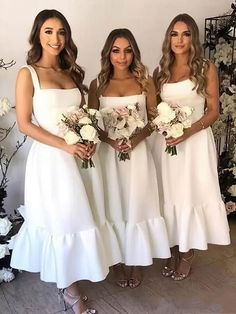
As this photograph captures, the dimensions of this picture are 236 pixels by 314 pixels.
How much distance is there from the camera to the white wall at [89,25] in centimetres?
278

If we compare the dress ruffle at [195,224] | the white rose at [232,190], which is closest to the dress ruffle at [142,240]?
the dress ruffle at [195,224]

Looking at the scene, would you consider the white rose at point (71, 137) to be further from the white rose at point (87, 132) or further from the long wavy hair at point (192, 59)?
the long wavy hair at point (192, 59)

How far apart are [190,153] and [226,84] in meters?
1.13

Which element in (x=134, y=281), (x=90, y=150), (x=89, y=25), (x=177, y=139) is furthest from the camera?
(x=89, y=25)

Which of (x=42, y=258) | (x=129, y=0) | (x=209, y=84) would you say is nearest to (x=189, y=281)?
(x=42, y=258)

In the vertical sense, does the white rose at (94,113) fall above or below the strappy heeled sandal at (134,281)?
above

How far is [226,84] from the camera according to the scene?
3.46 m

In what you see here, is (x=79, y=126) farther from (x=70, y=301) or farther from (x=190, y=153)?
(x=70, y=301)

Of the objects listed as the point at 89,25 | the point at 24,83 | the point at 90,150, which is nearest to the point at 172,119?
the point at 90,150

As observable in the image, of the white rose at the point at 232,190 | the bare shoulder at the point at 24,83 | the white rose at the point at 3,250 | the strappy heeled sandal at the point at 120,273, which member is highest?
the bare shoulder at the point at 24,83

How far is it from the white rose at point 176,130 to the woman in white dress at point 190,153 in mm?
140

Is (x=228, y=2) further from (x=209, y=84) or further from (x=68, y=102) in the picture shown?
(x=68, y=102)

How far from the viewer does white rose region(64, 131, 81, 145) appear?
208 cm

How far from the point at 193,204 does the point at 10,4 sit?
1.80 m
